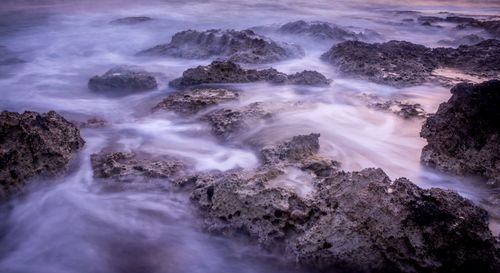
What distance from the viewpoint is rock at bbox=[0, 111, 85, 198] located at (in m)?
3.79

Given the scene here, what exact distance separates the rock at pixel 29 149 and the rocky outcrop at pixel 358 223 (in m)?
1.71

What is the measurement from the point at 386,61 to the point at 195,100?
160 inches

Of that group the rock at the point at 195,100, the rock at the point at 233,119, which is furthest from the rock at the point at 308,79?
the rock at the point at 233,119

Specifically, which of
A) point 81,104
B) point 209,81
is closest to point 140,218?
point 209,81

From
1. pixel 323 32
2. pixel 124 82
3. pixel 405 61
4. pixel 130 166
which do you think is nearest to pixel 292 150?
pixel 130 166

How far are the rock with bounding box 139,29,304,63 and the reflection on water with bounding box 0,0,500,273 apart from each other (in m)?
0.28

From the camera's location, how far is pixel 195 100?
19.8ft

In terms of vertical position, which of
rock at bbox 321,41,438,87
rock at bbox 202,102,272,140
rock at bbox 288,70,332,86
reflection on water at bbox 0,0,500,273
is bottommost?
reflection on water at bbox 0,0,500,273

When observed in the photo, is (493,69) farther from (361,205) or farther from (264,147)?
(361,205)

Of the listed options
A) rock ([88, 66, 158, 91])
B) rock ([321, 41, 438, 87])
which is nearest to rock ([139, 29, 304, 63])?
rock ([321, 41, 438, 87])

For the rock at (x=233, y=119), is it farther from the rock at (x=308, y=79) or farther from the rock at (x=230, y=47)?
the rock at (x=230, y=47)

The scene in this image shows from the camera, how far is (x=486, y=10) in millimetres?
21672

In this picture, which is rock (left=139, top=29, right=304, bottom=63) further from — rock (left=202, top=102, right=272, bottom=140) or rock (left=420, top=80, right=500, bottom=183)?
rock (left=420, top=80, right=500, bottom=183)

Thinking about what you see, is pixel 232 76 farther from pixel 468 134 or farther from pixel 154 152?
pixel 468 134
